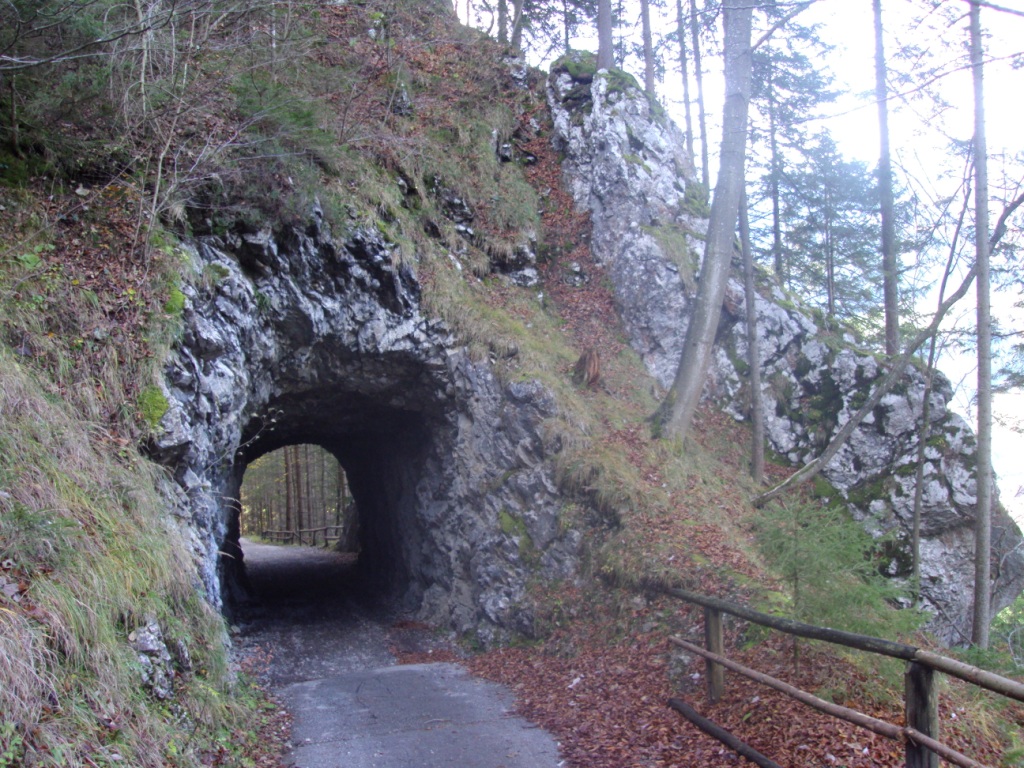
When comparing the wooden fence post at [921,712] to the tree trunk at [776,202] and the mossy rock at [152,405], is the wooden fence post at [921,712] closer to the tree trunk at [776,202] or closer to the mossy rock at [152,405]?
the mossy rock at [152,405]

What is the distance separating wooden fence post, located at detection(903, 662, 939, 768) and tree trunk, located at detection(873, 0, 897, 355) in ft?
35.6

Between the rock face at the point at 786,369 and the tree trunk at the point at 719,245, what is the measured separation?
199cm

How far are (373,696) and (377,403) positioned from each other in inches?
213

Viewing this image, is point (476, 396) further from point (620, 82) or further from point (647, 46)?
point (647, 46)

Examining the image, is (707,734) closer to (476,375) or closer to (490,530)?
(490,530)

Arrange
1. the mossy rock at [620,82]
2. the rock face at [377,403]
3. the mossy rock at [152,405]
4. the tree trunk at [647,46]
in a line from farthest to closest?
the tree trunk at [647,46] → the mossy rock at [620,82] → the rock face at [377,403] → the mossy rock at [152,405]

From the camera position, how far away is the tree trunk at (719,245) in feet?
35.5

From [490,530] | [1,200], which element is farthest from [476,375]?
[1,200]

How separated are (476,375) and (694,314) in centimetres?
348

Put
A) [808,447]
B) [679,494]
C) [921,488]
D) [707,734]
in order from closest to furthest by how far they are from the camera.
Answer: [707,734]
[679,494]
[921,488]
[808,447]

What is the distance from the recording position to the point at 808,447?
12.7m

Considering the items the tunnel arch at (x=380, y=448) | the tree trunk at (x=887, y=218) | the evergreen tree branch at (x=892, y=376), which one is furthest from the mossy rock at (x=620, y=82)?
the tunnel arch at (x=380, y=448)

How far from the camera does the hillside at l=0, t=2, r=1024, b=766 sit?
511 centimetres

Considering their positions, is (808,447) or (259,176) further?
(808,447)
